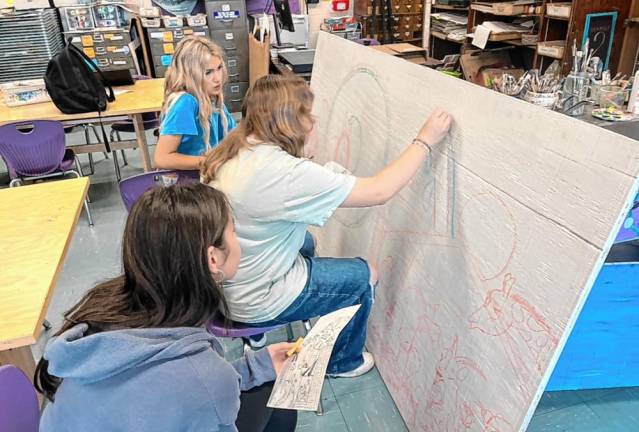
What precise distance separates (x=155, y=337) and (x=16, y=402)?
1.16ft

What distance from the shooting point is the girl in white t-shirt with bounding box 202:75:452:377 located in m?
1.22

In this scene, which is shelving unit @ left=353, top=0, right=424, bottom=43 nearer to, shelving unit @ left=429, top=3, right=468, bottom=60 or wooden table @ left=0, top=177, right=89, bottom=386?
shelving unit @ left=429, top=3, right=468, bottom=60

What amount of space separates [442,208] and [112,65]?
434 cm

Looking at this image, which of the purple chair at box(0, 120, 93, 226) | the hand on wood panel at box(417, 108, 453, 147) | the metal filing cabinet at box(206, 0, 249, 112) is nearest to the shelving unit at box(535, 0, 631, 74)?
the hand on wood panel at box(417, 108, 453, 147)

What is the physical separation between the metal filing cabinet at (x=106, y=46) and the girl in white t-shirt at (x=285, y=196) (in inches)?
147

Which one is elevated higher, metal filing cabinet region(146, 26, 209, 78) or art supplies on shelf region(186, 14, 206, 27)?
art supplies on shelf region(186, 14, 206, 27)

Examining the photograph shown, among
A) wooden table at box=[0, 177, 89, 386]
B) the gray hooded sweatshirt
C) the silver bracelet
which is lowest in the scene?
wooden table at box=[0, 177, 89, 386]

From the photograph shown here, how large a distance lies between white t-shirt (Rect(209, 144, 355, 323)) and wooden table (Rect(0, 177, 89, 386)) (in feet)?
1.47

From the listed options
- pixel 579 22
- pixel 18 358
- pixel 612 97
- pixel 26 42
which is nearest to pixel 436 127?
pixel 18 358

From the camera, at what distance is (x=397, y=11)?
525 centimetres

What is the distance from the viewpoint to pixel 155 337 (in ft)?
2.58

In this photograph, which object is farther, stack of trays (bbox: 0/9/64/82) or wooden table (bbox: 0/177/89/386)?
stack of trays (bbox: 0/9/64/82)

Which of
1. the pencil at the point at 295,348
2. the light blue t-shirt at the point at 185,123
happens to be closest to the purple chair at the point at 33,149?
the light blue t-shirt at the point at 185,123

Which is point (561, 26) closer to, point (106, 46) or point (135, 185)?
point (135, 185)
